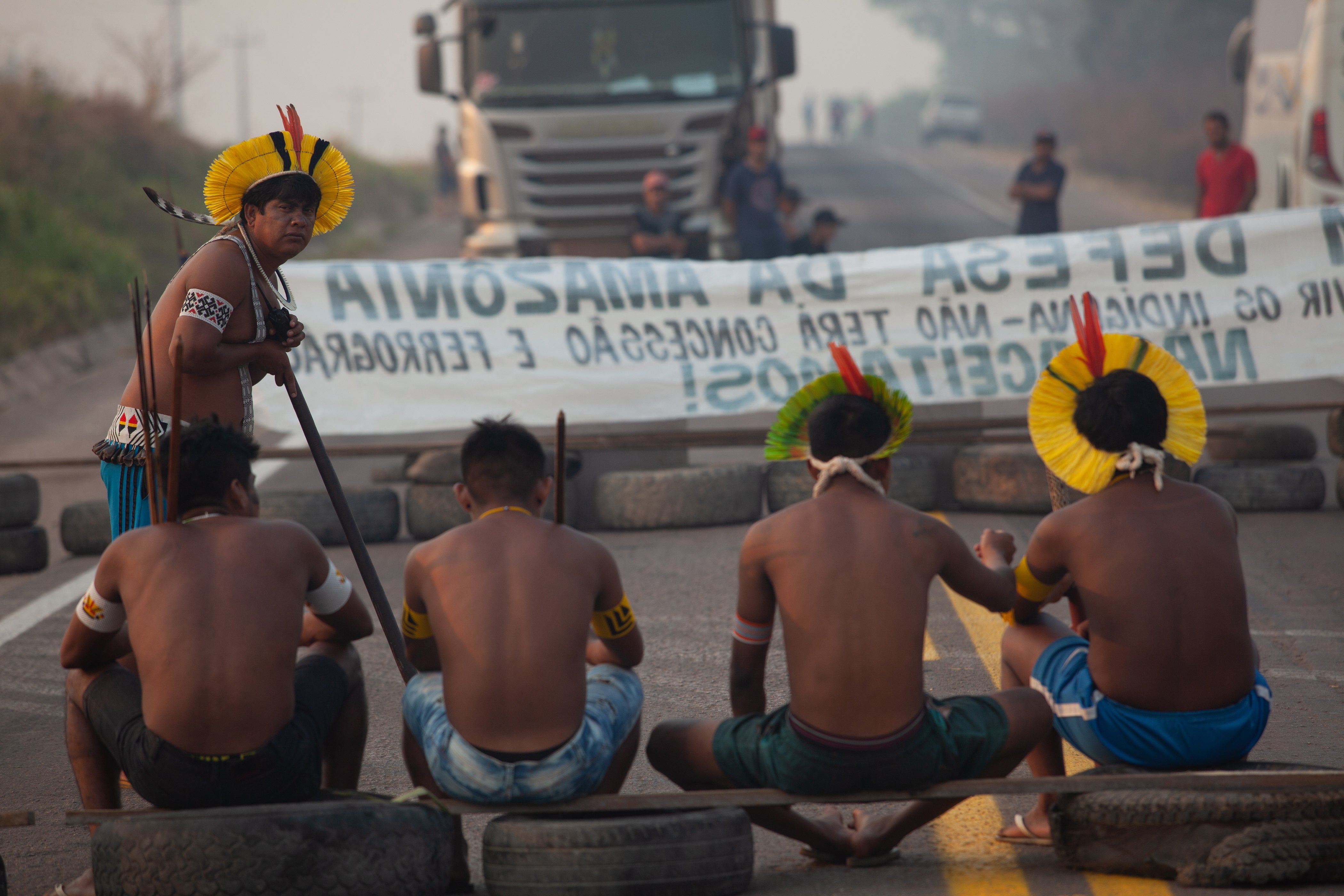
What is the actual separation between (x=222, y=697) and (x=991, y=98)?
267 ft

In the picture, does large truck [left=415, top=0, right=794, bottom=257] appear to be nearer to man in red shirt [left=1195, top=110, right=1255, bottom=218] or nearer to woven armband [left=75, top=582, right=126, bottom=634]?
man in red shirt [left=1195, top=110, right=1255, bottom=218]

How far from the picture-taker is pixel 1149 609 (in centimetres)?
372

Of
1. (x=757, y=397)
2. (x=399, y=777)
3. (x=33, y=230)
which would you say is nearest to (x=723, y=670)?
(x=399, y=777)

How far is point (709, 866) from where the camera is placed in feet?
11.5

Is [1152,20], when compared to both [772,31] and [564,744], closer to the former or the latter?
[772,31]

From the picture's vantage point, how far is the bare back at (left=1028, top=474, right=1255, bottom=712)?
3.71 meters

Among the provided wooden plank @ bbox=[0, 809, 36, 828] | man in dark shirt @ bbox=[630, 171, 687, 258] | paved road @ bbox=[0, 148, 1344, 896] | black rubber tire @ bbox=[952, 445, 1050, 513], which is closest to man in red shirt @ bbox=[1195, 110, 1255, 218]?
man in dark shirt @ bbox=[630, 171, 687, 258]

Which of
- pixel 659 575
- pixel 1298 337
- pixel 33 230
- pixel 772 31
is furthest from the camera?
pixel 33 230

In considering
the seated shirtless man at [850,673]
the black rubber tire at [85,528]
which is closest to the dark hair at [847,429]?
the seated shirtless man at [850,673]

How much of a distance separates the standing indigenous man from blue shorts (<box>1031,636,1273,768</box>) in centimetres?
265

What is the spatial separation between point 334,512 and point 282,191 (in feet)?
11.9

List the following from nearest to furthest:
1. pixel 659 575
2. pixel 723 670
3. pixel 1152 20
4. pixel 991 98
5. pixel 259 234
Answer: pixel 259 234 → pixel 723 670 → pixel 659 575 → pixel 1152 20 → pixel 991 98

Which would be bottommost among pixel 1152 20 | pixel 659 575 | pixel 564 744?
pixel 659 575

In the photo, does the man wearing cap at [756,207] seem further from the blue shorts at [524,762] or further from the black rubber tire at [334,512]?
the blue shorts at [524,762]
